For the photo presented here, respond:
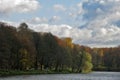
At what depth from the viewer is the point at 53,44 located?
431 feet

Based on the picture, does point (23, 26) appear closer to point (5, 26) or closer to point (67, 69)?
point (5, 26)

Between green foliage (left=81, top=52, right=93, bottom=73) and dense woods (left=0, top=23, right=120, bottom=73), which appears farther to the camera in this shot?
green foliage (left=81, top=52, right=93, bottom=73)

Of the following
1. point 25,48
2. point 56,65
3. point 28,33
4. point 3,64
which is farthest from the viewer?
point 56,65

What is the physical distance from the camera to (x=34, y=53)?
120 metres

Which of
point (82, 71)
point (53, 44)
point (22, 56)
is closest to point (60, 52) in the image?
point (53, 44)

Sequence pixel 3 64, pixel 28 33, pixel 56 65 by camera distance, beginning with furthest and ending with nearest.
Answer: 1. pixel 56 65
2. pixel 28 33
3. pixel 3 64

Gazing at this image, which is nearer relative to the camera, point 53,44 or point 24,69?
point 24,69

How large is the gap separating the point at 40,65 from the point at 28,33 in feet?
43.8

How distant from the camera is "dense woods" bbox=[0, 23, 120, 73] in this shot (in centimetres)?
10853

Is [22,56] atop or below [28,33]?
below

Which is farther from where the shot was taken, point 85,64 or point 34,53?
point 85,64

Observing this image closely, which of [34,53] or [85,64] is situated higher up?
[34,53]

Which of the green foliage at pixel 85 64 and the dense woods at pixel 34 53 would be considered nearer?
the dense woods at pixel 34 53

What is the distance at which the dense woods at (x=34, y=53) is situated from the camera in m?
109
